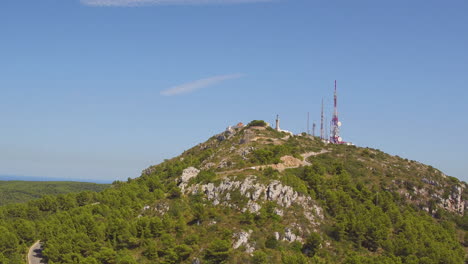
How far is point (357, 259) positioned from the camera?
9088cm

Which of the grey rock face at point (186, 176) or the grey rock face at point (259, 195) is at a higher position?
the grey rock face at point (186, 176)

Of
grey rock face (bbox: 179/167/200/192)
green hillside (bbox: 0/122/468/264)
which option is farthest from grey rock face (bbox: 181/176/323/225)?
grey rock face (bbox: 179/167/200/192)

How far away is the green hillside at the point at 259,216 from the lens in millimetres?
97125

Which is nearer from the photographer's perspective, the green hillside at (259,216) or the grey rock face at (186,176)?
the green hillside at (259,216)

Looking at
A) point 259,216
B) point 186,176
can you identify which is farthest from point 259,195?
point 186,176

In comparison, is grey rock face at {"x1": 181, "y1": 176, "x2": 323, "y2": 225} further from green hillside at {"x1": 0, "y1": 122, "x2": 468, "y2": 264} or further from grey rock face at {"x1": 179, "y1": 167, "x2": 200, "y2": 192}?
grey rock face at {"x1": 179, "y1": 167, "x2": 200, "y2": 192}

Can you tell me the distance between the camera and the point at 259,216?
105438mm

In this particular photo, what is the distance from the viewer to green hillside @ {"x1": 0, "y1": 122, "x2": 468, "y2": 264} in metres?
97.1

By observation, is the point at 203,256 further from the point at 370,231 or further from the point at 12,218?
the point at 12,218

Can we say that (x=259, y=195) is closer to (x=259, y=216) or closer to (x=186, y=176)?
(x=259, y=216)

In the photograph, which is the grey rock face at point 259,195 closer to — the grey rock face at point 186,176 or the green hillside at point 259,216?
the green hillside at point 259,216

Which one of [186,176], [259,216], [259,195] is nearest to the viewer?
[259,216]

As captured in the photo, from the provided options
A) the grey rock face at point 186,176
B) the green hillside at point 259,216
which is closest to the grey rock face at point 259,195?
the green hillside at point 259,216

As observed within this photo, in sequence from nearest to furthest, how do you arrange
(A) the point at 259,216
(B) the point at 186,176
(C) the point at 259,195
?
(A) the point at 259,216
(C) the point at 259,195
(B) the point at 186,176
